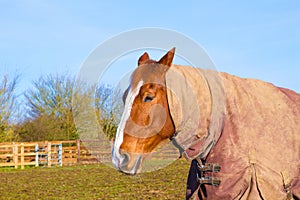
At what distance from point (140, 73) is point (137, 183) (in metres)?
10.5

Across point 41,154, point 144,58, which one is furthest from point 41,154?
point 144,58

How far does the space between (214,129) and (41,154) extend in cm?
2325

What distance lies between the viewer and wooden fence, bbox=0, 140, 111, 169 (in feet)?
81.3

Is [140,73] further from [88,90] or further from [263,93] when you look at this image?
[263,93]

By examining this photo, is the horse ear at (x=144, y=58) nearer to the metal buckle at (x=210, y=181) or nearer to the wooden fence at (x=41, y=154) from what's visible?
the metal buckle at (x=210, y=181)

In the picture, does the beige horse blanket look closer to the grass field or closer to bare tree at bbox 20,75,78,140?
the grass field

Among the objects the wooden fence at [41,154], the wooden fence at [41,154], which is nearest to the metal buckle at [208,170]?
the wooden fence at [41,154]

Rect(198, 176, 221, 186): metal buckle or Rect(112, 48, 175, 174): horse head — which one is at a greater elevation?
Rect(112, 48, 175, 174): horse head

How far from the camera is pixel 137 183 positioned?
1298 centimetres

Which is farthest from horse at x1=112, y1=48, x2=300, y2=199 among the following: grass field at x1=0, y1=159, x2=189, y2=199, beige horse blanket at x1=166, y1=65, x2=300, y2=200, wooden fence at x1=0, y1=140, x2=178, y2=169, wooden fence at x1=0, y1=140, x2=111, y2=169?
wooden fence at x1=0, y1=140, x2=111, y2=169

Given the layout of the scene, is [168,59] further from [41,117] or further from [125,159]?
[41,117]

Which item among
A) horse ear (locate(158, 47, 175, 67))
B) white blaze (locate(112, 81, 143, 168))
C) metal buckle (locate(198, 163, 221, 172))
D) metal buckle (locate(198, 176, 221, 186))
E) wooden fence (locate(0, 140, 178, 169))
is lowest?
wooden fence (locate(0, 140, 178, 169))

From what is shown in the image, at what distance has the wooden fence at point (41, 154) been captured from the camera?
24781 millimetres

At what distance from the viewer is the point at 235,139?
299cm
